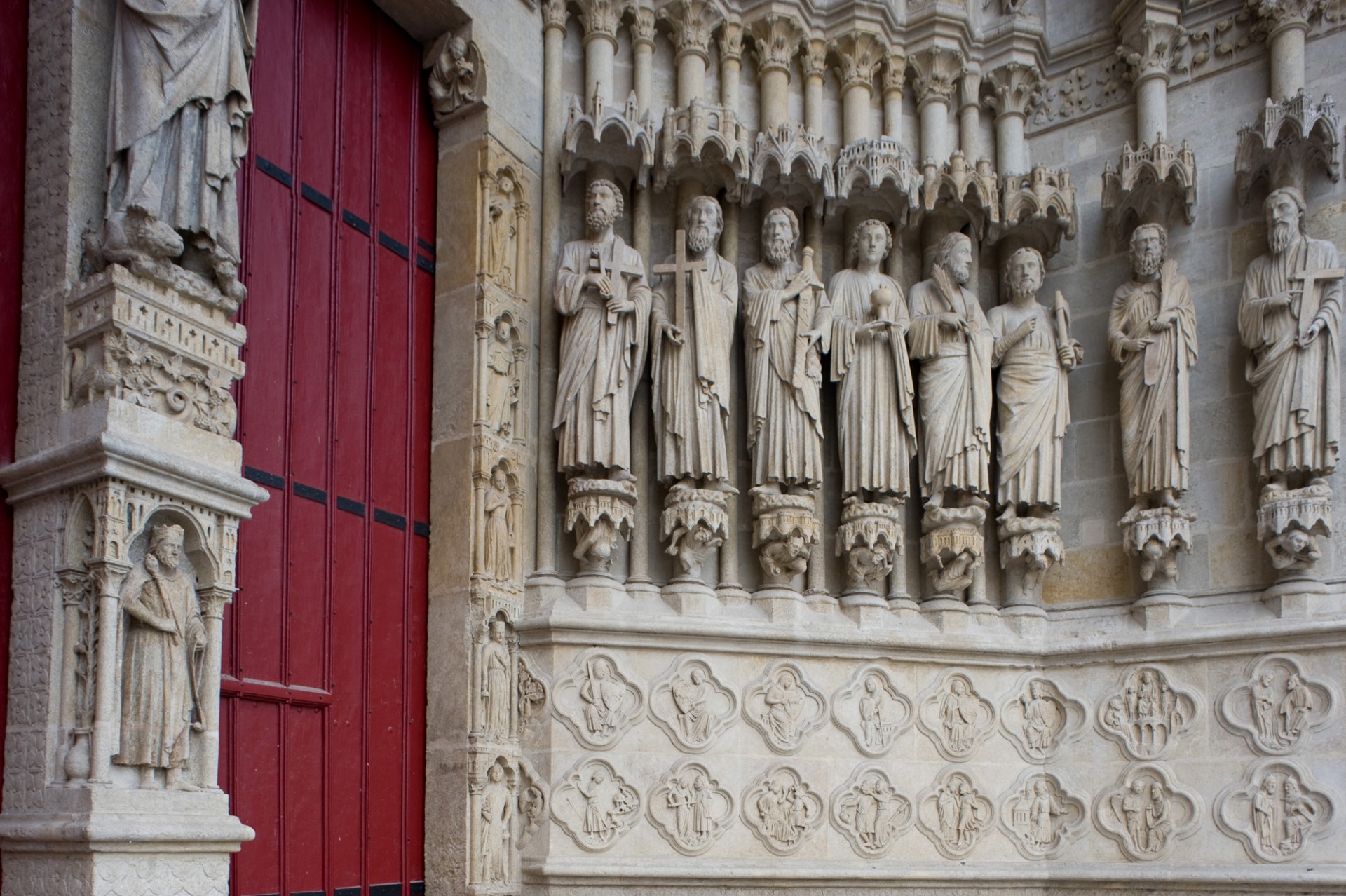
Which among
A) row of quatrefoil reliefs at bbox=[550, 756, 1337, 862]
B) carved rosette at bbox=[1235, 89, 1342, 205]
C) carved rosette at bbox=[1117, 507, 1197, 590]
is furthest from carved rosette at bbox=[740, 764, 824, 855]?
carved rosette at bbox=[1235, 89, 1342, 205]

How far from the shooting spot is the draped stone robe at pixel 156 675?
4.83 metres

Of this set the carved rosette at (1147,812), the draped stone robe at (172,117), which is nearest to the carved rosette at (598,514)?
the draped stone robe at (172,117)

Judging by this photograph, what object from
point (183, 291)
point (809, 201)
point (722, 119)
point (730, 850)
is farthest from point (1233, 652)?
point (183, 291)

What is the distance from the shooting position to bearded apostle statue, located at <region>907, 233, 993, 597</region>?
7.91m

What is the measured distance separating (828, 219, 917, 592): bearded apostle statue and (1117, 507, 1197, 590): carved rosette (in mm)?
1206

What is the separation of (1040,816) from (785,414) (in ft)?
8.27

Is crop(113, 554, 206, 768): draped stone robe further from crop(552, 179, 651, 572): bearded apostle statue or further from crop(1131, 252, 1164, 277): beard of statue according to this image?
crop(1131, 252, 1164, 277): beard of statue

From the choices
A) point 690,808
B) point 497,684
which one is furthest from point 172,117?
point 690,808

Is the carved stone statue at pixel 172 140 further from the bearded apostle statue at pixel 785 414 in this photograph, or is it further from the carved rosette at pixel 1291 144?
the carved rosette at pixel 1291 144

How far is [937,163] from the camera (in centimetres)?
844

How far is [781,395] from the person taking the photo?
767cm

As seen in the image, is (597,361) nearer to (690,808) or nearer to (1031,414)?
(690,808)

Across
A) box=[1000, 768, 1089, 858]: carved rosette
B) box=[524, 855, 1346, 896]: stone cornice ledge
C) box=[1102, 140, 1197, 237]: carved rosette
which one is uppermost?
box=[1102, 140, 1197, 237]: carved rosette

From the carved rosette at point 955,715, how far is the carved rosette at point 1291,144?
10.1ft
